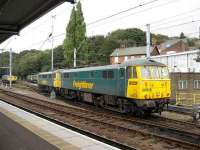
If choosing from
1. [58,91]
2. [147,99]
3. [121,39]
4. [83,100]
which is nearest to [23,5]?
[147,99]

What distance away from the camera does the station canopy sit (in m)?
10.3

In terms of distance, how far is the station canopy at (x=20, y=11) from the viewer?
33.9ft

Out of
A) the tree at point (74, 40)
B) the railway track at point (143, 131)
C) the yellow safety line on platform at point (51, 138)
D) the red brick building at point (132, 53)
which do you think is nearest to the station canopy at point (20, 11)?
the yellow safety line on platform at point (51, 138)

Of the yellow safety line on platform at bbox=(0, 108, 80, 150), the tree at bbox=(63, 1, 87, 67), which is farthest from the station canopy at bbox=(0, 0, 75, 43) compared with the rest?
the tree at bbox=(63, 1, 87, 67)

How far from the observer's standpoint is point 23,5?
35.7 feet

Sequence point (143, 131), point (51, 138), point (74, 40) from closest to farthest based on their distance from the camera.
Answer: point (51, 138) < point (143, 131) < point (74, 40)

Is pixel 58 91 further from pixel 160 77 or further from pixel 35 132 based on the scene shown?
pixel 35 132

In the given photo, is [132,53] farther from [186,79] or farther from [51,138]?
[51,138]

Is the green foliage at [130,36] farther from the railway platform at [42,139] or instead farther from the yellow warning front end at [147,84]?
the railway platform at [42,139]

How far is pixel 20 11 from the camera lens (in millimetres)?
11930

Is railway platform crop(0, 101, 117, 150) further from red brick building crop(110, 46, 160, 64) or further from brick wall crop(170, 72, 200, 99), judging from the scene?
red brick building crop(110, 46, 160, 64)

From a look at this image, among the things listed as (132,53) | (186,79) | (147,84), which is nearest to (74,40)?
(132,53)

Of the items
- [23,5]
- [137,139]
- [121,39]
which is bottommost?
[137,139]

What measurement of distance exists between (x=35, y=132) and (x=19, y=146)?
6.28 ft
